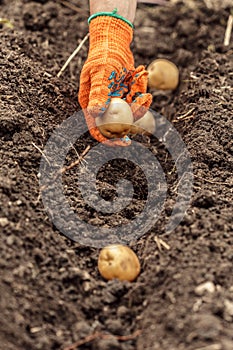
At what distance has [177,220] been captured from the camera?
80.0 inches

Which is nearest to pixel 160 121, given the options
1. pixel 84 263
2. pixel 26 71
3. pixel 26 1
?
pixel 26 71

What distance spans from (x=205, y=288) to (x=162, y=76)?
1557mm

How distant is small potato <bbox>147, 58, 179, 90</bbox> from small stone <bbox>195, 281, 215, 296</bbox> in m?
1.52

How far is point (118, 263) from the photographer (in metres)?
1.89

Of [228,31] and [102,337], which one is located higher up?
[228,31]

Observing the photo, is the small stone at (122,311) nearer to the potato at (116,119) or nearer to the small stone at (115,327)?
the small stone at (115,327)

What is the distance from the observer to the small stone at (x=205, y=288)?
1.75 metres

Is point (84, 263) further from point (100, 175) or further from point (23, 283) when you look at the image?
point (100, 175)

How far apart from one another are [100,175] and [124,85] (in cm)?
45

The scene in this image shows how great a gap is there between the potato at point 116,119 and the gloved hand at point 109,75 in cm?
3

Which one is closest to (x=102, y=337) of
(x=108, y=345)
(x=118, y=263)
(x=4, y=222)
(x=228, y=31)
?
(x=108, y=345)

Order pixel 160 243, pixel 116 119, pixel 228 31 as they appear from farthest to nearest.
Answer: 1. pixel 228 31
2. pixel 116 119
3. pixel 160 243

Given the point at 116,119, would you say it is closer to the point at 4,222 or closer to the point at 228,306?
the point at 4,222

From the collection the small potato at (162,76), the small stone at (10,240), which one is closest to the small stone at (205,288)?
the small stone at (10,240)
